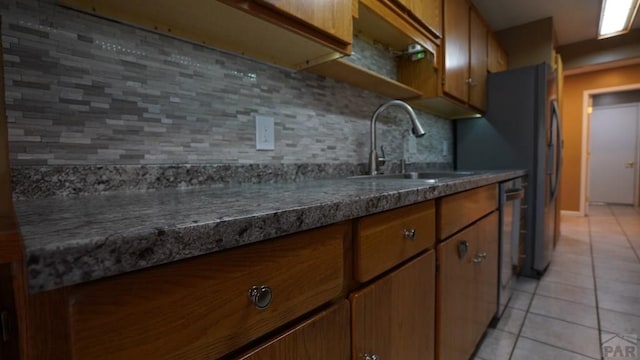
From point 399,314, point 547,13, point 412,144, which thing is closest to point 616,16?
point 547,13

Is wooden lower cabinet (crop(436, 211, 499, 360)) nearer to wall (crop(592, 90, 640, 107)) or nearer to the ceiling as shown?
the ceiling

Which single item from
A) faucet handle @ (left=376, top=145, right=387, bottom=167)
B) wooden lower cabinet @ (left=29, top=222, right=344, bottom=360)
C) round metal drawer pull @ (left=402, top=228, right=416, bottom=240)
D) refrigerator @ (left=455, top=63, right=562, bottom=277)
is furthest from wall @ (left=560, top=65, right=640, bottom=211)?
wooden lower cabinet @ (left=29, top=222, right=344, bottom=360)

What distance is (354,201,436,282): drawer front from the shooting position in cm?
61

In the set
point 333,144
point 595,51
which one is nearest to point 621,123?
point 595,51

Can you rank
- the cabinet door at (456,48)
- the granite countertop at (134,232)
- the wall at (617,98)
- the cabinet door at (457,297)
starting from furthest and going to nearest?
the wall at (617,98)
the cabinet door at (456,48)
the cabinet door at (457,297)
the granite countertop at (134,232)

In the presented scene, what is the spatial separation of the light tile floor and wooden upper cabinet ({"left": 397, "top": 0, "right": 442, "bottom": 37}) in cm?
162

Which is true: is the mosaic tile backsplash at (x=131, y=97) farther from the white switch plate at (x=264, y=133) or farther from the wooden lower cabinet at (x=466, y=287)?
the wooden lower cabinet at (x=466, y=287)

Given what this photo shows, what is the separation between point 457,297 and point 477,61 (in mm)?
1888

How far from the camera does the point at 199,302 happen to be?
0.36 metres

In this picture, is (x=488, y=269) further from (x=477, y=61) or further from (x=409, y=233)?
(x=477, y=61)

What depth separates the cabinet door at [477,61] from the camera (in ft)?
6.89

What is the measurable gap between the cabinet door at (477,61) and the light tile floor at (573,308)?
140 centimetres

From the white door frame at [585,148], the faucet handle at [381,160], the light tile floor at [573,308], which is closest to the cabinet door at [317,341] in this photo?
the faucet handle at [381,160]

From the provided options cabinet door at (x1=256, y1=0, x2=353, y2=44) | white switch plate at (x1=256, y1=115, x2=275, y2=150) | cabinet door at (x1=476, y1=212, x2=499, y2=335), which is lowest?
cabinet door at (x1=476, y1=212, x2=499, y2=335)
